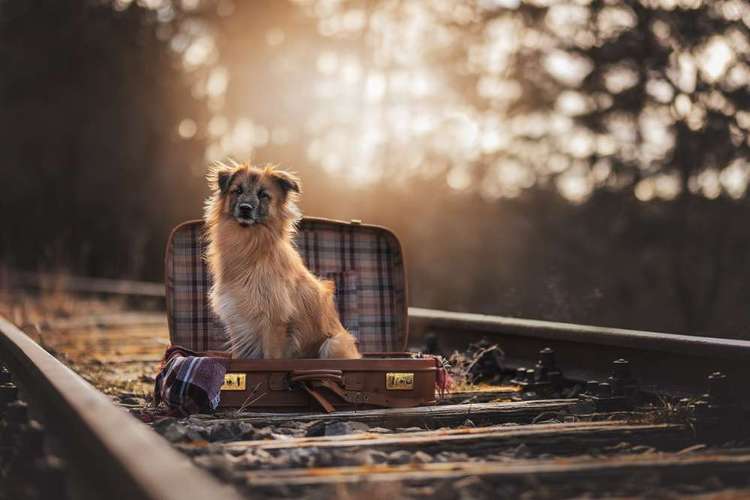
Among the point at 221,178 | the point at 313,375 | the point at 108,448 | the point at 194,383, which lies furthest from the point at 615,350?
the point at 108,448

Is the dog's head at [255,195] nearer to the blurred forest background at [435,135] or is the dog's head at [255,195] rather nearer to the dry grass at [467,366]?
the dry grass at [467,366]

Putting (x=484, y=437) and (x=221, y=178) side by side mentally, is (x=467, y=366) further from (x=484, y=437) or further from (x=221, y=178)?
(x=484, y=437)

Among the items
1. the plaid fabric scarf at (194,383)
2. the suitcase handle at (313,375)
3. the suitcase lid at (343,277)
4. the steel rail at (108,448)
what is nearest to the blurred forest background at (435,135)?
the suitcase lid at (343,277)

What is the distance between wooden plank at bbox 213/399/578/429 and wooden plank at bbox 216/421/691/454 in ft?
2.06

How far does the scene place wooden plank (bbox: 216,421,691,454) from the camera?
13.0ft

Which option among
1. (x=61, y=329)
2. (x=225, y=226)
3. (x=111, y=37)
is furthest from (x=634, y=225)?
(x=111, y=37)

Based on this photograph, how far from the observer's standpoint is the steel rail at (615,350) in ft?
16.7

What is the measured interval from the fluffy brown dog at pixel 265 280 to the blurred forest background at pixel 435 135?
3675mm

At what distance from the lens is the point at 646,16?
15773mm

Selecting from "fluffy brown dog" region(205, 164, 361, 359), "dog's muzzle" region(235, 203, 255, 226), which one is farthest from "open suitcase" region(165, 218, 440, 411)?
"dog's muzzle" region(235, 203, 255, 226)

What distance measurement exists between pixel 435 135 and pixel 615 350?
14.8m

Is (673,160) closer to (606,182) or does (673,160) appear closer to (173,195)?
(606,182)

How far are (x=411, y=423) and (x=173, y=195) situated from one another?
22.0 meters

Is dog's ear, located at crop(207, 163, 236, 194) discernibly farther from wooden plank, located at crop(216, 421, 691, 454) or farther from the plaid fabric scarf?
wooden plank, located at crop(216, 421, 691, 454)
